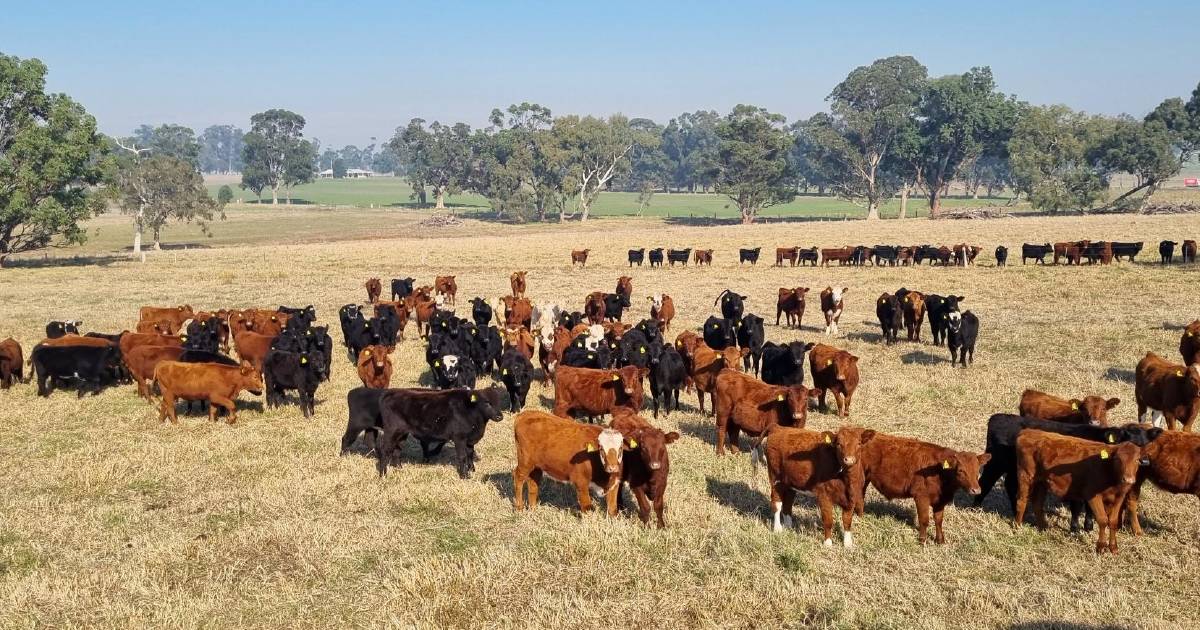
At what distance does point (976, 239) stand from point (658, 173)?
10520 centimetres

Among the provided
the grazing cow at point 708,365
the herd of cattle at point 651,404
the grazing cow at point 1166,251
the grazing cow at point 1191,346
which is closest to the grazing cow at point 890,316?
the herd of cattle at point 651,404

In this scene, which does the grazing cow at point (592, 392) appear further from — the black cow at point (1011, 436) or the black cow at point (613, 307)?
the black cow at point (613, 307)

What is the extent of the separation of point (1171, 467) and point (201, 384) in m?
12.1

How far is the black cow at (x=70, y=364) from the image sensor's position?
47.2ft

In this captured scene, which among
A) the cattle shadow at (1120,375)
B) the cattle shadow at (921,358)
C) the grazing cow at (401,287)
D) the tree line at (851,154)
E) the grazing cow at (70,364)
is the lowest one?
the grazing cow at (70,364)

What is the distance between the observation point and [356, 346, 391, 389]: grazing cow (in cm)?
1368

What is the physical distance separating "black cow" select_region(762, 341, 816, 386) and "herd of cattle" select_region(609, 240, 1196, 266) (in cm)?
2359

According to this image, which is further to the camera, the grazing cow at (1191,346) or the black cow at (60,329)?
the black cow at (60,329)

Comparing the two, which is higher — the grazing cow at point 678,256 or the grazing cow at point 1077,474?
the grazing cow at point 678,256

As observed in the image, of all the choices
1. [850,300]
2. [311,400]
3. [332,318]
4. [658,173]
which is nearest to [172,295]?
[332,318]

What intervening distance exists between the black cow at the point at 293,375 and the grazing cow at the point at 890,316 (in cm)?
1165

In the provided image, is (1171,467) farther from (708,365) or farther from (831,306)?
(831,306)

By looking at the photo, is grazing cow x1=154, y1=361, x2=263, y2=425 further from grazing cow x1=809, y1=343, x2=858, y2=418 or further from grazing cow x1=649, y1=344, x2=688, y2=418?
grazing cow x1=809, y1=343, x2=858, y2=418

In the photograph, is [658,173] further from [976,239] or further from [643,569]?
[643,569]
